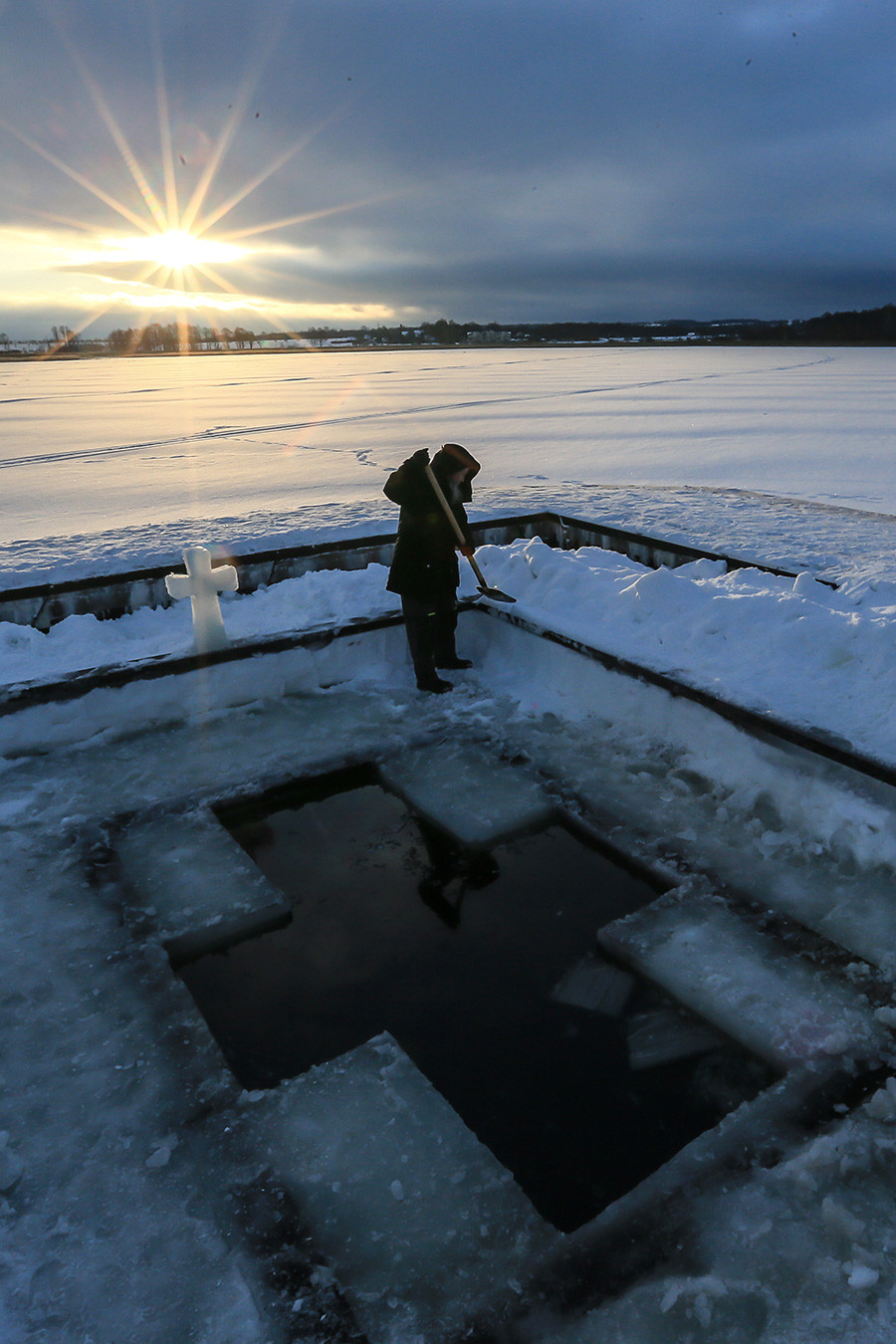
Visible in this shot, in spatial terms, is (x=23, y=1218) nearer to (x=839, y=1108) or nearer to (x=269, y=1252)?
Answer: (x=269, y=1252)

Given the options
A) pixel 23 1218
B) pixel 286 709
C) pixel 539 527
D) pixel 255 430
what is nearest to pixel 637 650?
pixel 286 709

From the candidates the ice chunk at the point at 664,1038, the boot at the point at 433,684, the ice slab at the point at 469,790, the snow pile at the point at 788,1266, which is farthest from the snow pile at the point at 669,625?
the snow pile at the point at 788,1266

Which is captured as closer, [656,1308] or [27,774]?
[656,1308]

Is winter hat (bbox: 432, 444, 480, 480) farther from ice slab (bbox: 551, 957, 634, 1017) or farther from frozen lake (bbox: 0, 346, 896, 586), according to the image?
frozen lake (bbox: 0, 346, 896, 586)

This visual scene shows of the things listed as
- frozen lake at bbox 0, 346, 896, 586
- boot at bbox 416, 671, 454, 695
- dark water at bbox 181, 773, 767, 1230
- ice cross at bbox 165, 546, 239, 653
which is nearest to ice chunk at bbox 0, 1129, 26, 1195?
dark water at bbox 181, 773, 767, 1230

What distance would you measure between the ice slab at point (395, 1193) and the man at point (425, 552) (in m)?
2.61

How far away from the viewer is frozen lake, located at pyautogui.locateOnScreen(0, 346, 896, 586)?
8.45m

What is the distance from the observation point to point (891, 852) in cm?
287

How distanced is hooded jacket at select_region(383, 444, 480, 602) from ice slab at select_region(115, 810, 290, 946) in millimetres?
1785

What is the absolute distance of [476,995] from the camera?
246 centimetres

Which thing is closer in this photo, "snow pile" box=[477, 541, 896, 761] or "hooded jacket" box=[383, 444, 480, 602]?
"snow pile" box=[477, 541, 896, 761]

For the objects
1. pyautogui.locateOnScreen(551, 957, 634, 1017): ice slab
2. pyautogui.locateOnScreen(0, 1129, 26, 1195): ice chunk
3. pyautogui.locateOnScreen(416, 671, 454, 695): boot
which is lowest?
pyautogui.locateOnScreen(551, 957, 634, 1017): ice slab

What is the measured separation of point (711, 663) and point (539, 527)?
411cm

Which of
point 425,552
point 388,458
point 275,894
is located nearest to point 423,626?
point 425,552
